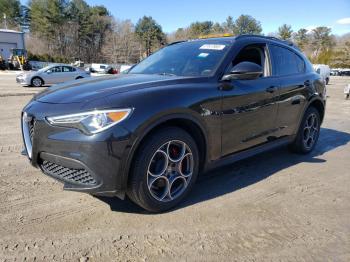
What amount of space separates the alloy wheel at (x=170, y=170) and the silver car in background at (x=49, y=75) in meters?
17.6

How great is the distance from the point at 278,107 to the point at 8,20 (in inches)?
3552

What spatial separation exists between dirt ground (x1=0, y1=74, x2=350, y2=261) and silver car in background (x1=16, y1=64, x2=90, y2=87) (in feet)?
51.6

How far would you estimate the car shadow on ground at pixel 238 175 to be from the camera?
11.3ft

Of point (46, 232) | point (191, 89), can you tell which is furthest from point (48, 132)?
point (191, 89)

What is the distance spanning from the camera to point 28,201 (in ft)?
11.1

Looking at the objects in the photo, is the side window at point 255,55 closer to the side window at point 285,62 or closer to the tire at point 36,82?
the side window at point 285,62

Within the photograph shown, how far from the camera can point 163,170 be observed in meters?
3.12

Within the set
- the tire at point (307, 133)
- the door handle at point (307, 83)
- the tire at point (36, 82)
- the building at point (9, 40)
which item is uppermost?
the building at point (9, 40)

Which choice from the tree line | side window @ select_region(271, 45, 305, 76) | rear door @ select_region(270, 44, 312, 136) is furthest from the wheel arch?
the tree line

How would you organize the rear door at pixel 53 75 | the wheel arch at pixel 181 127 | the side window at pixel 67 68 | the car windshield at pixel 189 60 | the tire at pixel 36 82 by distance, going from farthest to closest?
1. the side window at pixel 67 68
2. the rear door at pixel 53 75
3. the tire at pixel 36 82
4. the car windshield at pixel 189 60
5. the wheel arch at pixel 181 127

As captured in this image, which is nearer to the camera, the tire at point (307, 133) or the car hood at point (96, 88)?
the car hood at point (96, 88)

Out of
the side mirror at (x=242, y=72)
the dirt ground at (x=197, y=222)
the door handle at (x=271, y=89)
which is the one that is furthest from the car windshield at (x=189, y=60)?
the dirt ground at (x=197, y=222)

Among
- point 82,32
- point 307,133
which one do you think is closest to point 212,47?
point 307,133

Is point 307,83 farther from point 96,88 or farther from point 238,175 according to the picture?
point 96,88
